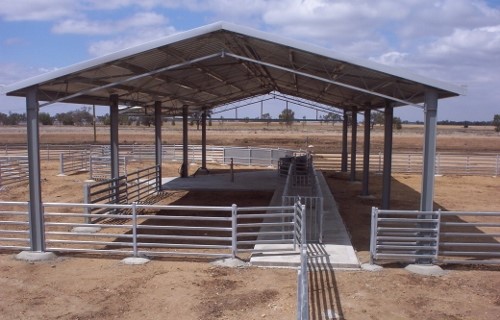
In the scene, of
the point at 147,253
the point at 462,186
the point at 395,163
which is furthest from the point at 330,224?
the point at 395,163

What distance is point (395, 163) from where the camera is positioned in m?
31.1

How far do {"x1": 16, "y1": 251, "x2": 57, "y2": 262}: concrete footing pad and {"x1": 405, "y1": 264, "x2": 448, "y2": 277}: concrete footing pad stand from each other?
715 centimetres

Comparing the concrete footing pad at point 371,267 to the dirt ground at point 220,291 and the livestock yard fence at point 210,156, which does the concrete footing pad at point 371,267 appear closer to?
the dirt ground at point 220,291

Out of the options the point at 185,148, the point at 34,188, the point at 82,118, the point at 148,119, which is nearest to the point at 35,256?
the point at 34,188

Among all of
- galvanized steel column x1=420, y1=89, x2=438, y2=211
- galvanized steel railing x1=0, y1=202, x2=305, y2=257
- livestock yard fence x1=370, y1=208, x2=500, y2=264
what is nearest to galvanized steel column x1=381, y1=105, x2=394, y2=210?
galvanized steel railing x1=0, y1=202, x2=305, y2=257

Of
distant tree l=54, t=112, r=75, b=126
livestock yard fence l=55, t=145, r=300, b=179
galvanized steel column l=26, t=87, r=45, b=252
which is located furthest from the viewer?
distant tree l=54, t=112, r=75, b=126

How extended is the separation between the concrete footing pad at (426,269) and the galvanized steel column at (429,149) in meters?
1.09

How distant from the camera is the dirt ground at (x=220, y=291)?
712 centimetres

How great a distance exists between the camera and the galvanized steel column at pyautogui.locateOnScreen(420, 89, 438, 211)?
9.12 metres

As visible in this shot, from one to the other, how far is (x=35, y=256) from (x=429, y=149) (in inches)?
321

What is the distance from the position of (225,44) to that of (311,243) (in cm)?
479

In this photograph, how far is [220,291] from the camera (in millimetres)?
7961

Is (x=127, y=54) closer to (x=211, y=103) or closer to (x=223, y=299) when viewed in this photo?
(x=223, y=299)

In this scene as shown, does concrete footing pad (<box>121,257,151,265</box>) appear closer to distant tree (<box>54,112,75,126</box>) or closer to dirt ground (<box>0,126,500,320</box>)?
dirt ground (<box>0,126,500,320</box>)
